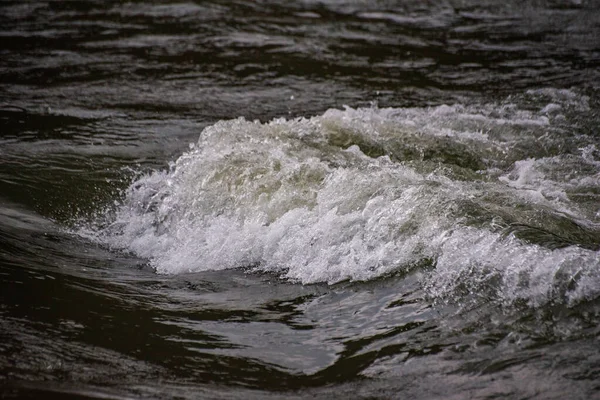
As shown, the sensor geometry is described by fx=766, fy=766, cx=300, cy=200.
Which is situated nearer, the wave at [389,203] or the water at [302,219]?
the water at [302,219]

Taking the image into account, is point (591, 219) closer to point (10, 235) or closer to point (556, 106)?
point (556, 106)

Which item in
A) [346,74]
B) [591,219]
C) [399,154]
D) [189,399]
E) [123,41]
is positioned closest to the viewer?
[189,399]

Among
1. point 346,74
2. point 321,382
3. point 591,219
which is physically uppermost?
point 346,74

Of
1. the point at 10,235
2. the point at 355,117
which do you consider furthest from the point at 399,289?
the point at 355,117

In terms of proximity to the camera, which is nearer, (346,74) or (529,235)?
(529,235)

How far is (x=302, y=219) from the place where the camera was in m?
4.02

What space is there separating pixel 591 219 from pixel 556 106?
2431 millimetres

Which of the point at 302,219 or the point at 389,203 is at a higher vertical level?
the point at 389,203

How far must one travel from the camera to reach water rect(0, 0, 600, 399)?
2832 millimetres

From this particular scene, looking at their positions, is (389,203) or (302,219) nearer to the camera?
(389,203)

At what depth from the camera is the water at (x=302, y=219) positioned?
283 centimetres

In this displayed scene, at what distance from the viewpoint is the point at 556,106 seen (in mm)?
6105

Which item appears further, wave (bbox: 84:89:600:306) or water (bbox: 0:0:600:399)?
wave (bbox: 84:89:600:306)

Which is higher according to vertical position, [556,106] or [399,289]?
[556,106]
